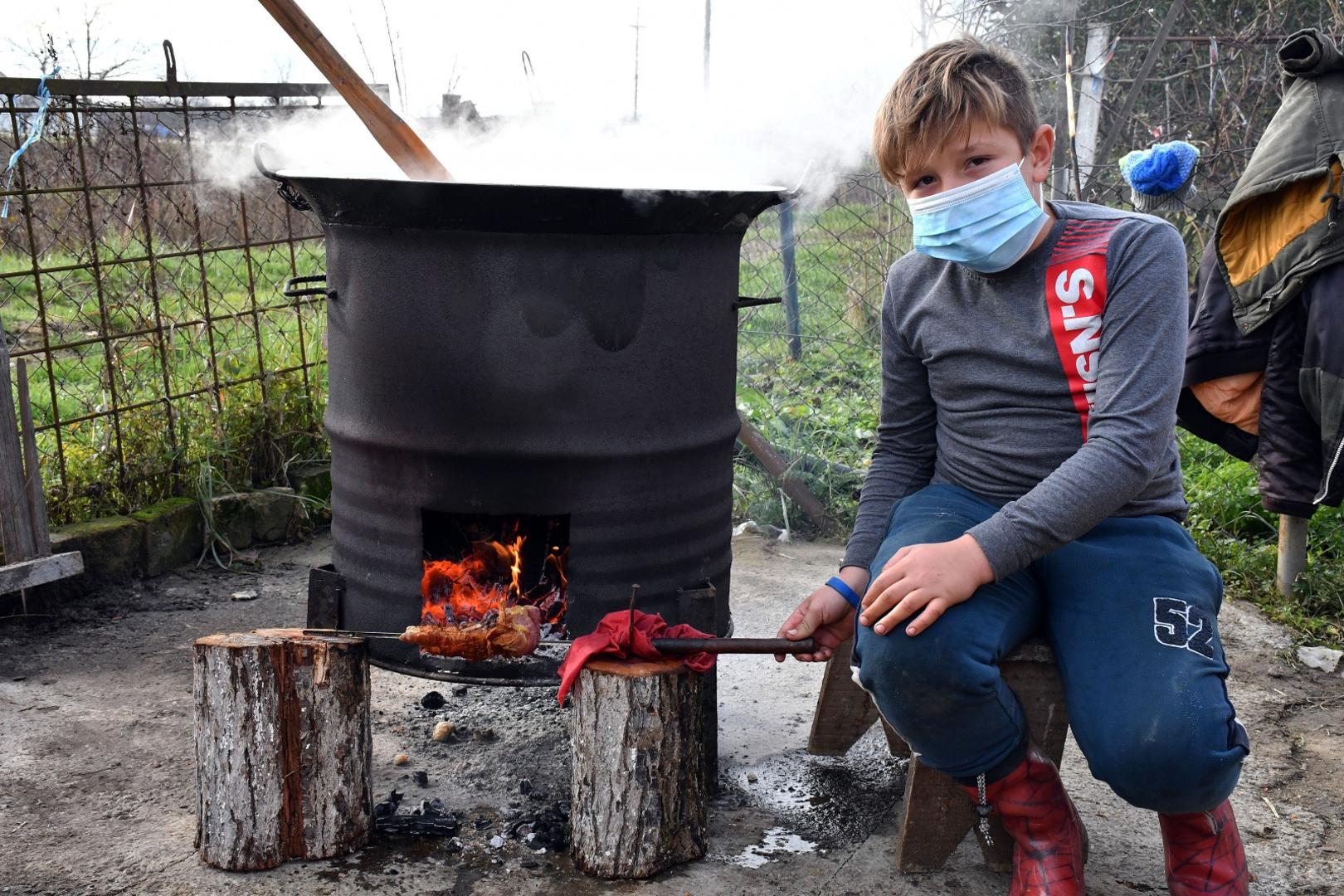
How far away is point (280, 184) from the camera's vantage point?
2.56 meters

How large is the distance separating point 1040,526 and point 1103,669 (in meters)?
0.27

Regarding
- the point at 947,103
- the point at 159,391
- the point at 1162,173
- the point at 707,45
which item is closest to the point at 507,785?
the point at 947,103

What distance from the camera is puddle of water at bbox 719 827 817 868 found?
2422 millimetres

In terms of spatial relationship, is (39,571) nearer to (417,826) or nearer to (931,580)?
(417,826)

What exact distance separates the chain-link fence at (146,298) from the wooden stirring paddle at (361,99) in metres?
1.40

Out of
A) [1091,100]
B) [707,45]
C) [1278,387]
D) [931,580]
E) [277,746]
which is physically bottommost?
[277,746]

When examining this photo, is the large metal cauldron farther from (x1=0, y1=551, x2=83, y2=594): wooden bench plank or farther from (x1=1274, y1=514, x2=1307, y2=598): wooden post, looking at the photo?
(x1=1274, y1=514, x2=1307, y2=598): wooden post

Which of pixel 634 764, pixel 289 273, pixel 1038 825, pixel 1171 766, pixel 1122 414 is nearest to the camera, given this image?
pixel 1171 766

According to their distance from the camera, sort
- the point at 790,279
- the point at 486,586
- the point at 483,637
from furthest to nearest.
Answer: the point at 790,279
the point at 486,586
the point at 483,637

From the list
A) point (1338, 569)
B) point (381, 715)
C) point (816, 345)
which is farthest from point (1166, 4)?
point (381, 715)

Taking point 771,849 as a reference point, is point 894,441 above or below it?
above

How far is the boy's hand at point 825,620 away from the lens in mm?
2334

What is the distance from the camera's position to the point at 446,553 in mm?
2721

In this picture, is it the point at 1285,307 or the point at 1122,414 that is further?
the point at 1285,307
